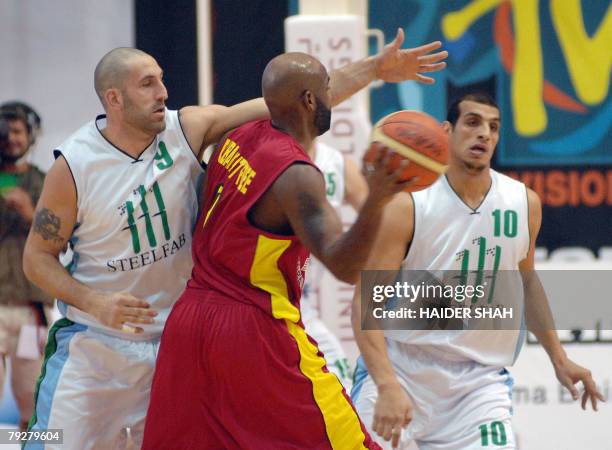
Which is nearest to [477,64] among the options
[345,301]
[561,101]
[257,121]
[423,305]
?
[561,101]

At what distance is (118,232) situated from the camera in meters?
4.26

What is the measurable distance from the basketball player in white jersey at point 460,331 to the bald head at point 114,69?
1.14m

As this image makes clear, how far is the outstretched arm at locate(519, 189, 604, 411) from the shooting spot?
464 cm

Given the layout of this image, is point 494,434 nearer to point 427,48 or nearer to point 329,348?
point 427,48

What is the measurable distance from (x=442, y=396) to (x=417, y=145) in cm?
144

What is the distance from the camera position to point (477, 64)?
7.33 meters

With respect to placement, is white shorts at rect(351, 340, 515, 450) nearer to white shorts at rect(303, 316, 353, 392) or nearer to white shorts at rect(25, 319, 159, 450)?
white shorts at rect(25, 319, 159, 450)


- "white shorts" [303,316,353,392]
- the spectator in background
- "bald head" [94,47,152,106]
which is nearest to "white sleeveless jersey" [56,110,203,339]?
"bald head" [94,47,152,106]

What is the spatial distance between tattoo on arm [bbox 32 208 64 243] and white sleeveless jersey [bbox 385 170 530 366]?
1.36 m

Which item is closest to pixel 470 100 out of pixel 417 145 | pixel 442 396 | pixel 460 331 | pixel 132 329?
pixel 460 331

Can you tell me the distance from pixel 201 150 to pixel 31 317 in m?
2.58

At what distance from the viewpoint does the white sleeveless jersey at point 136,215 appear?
13.9 ft

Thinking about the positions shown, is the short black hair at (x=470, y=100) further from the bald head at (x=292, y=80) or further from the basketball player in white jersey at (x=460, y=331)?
the bald head at (x=292, y=80)

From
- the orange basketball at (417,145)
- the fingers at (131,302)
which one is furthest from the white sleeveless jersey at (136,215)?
the orange basketball at (417,145)
